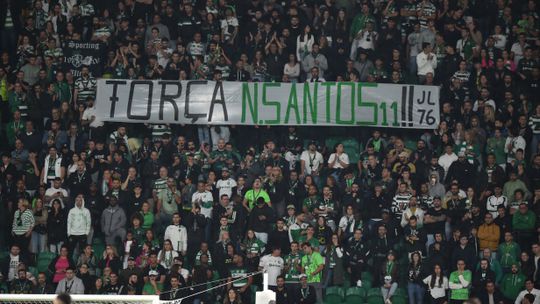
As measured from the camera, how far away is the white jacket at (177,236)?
21.7m

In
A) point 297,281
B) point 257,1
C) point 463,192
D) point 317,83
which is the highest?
point 257,1

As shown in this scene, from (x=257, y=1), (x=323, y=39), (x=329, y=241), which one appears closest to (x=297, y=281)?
(x=329, y=241)

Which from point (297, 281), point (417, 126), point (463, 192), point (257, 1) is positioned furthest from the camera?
point (257, 1)

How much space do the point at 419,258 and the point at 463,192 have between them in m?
2.04

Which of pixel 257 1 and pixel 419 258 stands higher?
pixel 257 1

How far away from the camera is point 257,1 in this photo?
26.8 metres

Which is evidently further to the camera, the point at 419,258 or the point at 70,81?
the point at 70,81

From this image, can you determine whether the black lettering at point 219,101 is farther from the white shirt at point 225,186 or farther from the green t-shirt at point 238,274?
the green t-shirt at point 238,274

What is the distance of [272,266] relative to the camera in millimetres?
21250

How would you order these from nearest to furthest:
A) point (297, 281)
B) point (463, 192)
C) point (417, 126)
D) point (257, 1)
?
point (297, 281)
point (463, 192)
point (417, 126)
point (257, 1)

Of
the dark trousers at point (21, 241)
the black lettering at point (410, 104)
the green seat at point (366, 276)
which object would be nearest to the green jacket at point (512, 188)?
the black lettering at point (410, 104)

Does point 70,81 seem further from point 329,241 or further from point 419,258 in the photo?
point 419,258

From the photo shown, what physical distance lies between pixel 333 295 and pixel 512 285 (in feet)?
10.4

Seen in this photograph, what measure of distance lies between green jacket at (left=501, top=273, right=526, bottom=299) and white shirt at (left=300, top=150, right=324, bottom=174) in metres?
4.46
